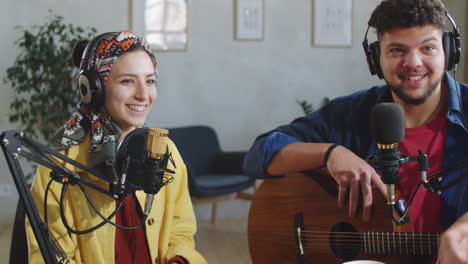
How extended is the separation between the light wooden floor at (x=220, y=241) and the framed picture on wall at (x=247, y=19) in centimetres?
177

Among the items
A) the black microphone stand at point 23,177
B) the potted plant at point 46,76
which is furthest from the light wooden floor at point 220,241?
the black microphone stand at point 23,177

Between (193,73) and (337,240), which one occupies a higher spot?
(193,73)

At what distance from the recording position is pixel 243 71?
5.14 metres

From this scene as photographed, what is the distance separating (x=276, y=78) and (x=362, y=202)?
12.3 ft

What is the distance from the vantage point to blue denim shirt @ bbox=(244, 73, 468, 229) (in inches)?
63.3

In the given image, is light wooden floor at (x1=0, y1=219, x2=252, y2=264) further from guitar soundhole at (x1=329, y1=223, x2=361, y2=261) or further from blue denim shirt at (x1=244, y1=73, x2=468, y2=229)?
guitar soundhole at (x1=329, y1=223, x2=361, y2=261)

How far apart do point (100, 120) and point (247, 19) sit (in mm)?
3754

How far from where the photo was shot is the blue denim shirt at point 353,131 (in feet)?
5.28

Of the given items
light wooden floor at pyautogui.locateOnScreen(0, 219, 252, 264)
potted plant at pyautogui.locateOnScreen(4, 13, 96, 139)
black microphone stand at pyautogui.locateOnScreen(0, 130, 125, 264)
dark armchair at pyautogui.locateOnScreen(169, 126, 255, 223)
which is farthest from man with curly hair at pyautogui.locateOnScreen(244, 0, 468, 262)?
potted plant at pyautogui.locateOnScreen(4, 13, 96, 139)

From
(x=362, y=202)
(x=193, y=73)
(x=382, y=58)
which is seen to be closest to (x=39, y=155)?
(x=362, y=202)

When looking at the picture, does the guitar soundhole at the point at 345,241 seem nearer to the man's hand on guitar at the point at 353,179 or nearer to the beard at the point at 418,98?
the man's hand on guitar at the point at 353,179

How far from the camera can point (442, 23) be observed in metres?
1.57

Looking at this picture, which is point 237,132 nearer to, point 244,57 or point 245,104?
point 245,104

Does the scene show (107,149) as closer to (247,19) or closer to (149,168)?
(149,168)
